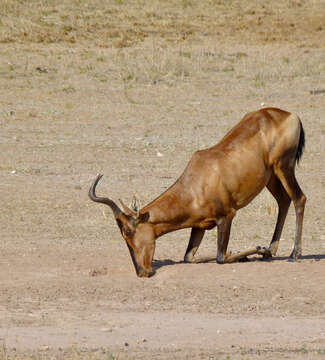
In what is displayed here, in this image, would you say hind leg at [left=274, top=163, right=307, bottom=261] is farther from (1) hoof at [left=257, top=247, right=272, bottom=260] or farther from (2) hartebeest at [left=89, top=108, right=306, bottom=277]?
(1) hoof at [left=257, top=247, right=272, bottom=260]

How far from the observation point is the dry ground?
7969 mm

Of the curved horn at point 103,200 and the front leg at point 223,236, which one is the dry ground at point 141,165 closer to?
the front leg at point 223,236

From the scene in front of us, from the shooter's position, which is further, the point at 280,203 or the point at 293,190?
the point at 280,203

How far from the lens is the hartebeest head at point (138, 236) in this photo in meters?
9.70

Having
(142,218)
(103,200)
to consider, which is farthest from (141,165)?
(103,200)

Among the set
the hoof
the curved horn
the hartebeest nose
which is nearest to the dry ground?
the hartebeest nose

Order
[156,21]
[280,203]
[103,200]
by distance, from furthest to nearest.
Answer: [156,21] < [280,203] < [103,200]

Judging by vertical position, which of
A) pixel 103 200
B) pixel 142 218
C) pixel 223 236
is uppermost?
pixel 103 200

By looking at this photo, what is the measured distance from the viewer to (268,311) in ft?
28.2

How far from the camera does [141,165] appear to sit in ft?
55.9

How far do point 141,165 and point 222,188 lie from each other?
23.5ft

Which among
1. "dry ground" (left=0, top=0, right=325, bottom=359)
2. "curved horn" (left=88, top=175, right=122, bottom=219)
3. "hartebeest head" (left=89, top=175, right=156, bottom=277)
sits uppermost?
"curved horn" (left=88, top=175, right=122, bottom=219)

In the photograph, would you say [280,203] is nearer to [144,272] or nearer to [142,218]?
[142,218]

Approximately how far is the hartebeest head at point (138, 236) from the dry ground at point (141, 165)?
0.53ft
